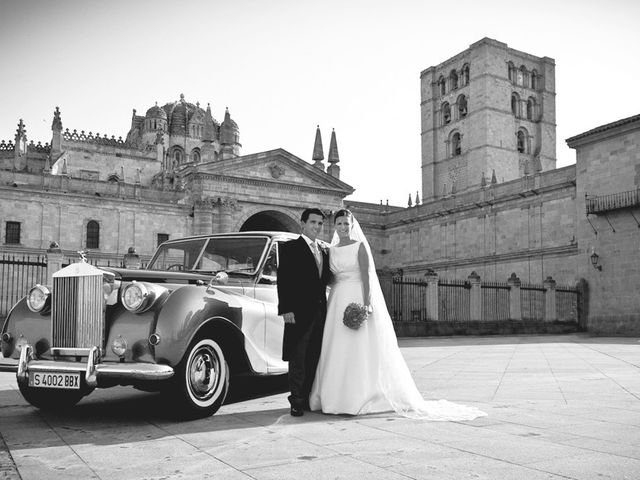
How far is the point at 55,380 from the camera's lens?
195 inches

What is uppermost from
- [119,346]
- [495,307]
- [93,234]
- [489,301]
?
[93,234]

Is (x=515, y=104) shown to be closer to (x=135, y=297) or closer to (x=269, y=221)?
(x=269, y=221)

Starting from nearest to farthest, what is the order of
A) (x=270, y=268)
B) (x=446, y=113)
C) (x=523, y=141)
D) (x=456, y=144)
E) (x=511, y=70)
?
(x=270, y=268) < (x=511, y=70) < (x=523, y=141) < (x=456, y=144) < (x=446, y=113)

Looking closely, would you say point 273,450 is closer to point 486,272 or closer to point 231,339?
point 231,339

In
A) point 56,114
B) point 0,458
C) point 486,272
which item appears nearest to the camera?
point 0,458

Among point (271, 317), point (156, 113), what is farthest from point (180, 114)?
point (271, 317)

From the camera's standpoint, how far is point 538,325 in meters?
27.5

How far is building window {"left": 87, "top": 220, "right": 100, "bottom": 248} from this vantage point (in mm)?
38656

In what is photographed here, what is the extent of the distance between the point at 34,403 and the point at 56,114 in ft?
182

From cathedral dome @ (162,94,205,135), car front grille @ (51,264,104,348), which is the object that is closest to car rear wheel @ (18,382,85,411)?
car front grille @ (51,264,104,348)

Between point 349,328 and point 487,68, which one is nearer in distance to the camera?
point 349,328

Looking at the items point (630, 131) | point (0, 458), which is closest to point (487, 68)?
point (630, 131)

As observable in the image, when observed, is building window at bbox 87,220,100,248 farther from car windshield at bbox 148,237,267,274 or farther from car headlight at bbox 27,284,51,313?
car headlight at bbox 27,284,51,313

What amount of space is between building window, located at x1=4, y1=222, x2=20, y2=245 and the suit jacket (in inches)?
1403
